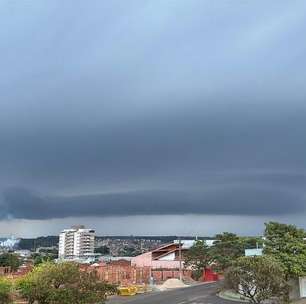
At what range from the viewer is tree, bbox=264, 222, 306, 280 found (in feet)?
167

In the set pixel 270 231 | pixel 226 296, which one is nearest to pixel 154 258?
pixel 226 296

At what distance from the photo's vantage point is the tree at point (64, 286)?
2909 centimetres

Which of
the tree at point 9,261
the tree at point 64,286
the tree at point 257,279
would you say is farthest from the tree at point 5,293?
the tree at point 9,261

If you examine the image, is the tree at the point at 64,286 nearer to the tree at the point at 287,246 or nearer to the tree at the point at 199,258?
the tree at the point at 287,246

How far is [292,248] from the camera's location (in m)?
51.9

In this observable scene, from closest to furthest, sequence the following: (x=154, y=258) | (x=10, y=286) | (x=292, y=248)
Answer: (x=10, y=286)
(x=292, y=248)
(x=154, y=258)

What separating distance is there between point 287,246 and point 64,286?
1156 inches

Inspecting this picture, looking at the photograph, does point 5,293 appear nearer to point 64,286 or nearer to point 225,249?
point 64,286

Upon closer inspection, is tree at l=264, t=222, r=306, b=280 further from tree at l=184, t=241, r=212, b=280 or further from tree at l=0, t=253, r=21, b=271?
tree at l=0, t=253, r=21, b=271

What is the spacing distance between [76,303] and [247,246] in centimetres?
8059

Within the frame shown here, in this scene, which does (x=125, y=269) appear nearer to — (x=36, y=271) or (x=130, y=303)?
(x=130, y=303)

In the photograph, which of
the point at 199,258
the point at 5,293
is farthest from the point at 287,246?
the point at 199,258

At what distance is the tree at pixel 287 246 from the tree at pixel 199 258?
179 feet

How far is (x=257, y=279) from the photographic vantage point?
91.9ft
